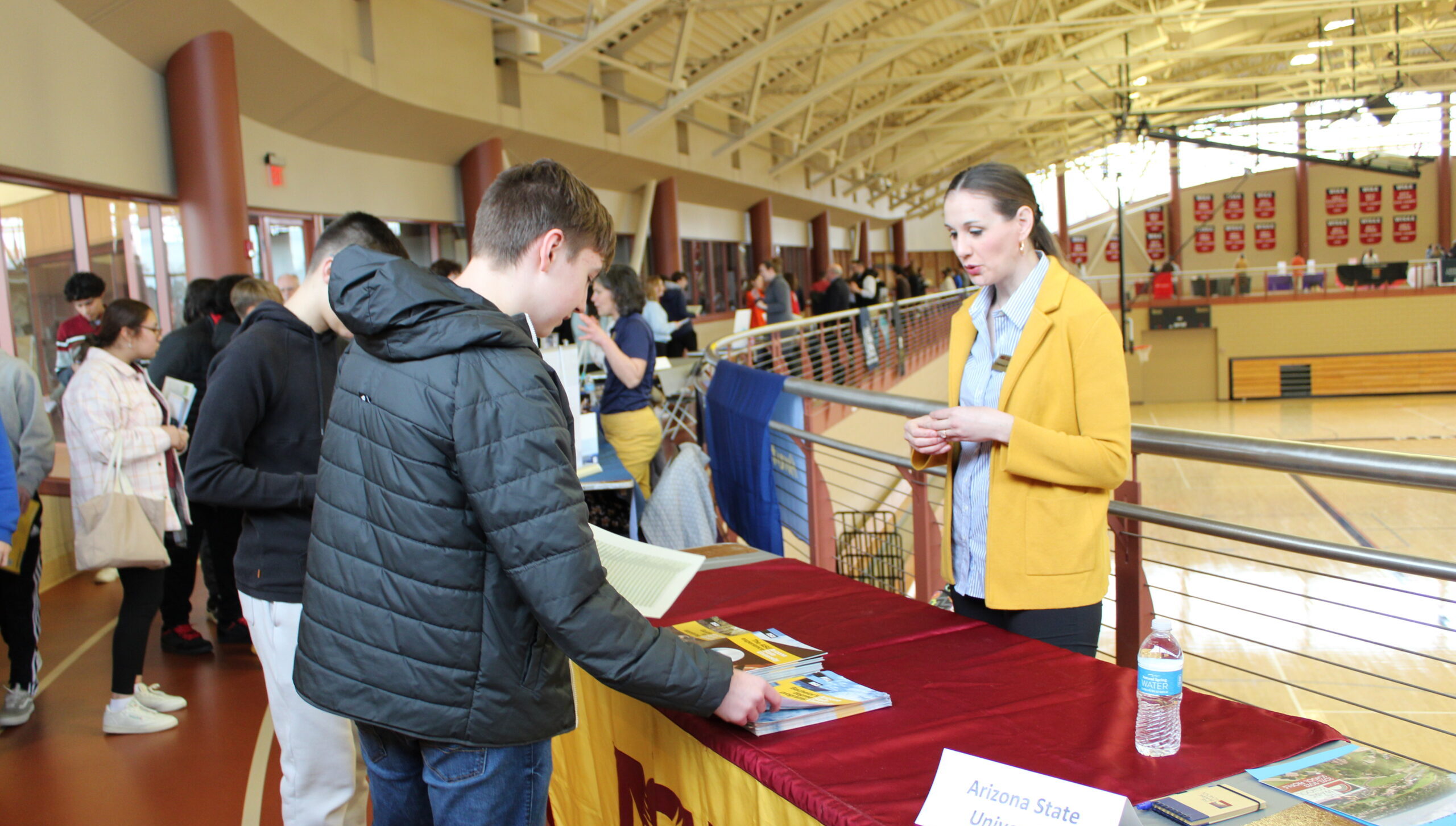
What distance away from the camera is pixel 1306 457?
1.75m

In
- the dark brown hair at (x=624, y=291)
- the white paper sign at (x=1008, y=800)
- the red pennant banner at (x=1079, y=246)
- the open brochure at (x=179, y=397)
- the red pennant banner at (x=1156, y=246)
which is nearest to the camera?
the white paper sign at (x=1008, y=800)

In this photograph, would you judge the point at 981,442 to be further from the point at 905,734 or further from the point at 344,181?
the point at 344,181

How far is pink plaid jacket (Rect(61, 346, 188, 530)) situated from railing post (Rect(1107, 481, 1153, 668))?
343cm

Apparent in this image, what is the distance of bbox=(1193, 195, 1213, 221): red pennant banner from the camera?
1280 inches

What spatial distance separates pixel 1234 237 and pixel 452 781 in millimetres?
35946

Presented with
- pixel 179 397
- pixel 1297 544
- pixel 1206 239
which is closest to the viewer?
pixel 1297 544

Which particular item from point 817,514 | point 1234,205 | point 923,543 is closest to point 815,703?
point 923,543

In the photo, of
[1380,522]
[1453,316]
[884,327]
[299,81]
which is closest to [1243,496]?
[1380,522]

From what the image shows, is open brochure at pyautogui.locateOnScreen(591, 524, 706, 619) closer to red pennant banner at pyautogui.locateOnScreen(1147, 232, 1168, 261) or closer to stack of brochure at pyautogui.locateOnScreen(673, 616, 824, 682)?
stack of brochure at pyautogui.locateOnScreen(673, 616, 824, 682)

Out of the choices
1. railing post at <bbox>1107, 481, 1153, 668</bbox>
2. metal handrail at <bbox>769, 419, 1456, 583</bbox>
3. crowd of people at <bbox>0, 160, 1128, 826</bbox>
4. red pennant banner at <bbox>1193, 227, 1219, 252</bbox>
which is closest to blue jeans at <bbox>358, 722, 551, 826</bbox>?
crowd of people at <bbox>0, 160, 1128, 826</bbox>

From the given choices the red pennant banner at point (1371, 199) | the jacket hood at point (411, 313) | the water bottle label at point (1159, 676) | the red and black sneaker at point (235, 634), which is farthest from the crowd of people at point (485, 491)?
the red pennant banner at point (1371, 199)

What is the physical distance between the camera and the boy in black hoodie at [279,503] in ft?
6.72

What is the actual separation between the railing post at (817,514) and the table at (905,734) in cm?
128

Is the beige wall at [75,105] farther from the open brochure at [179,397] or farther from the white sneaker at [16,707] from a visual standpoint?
the white sneaker at [16,707]
